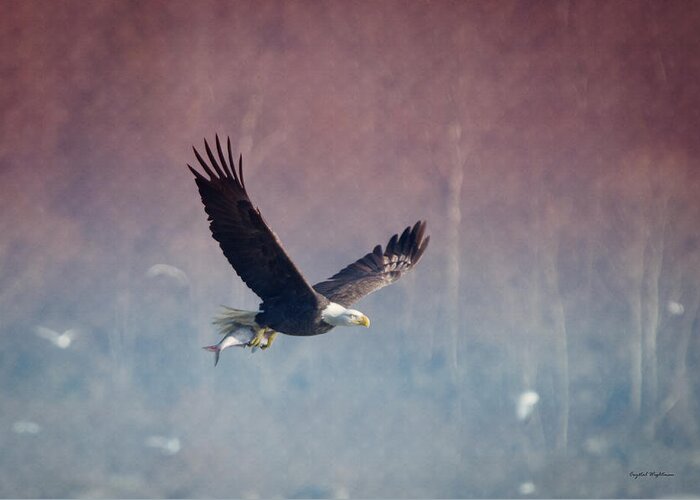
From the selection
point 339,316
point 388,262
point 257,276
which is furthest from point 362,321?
point 388,262

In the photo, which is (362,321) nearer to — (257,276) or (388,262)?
(257,276)

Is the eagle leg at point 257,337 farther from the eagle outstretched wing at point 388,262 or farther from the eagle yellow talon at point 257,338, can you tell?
the eagle outstretched wing at point 388,262

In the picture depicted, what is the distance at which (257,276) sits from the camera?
190 inches

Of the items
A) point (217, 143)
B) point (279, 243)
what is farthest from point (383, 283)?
point (217, 143)

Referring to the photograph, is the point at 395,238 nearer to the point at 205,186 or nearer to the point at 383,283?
the point at 383,283

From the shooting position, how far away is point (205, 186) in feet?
15.0

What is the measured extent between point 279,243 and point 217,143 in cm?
67

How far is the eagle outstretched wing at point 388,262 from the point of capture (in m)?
5.96

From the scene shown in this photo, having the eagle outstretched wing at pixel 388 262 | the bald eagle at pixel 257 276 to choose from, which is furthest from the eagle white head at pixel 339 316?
the eagle outstretched wing at pixel 388 262

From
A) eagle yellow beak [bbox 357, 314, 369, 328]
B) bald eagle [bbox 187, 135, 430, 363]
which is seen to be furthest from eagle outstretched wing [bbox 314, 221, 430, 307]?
eagle yellow beak [bbox 357, 314, 369, 328]

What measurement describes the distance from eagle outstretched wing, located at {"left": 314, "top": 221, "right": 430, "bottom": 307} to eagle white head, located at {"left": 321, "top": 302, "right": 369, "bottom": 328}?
3.28 feet

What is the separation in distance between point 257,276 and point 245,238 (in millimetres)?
285

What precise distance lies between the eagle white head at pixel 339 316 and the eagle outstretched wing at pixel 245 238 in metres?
0.10

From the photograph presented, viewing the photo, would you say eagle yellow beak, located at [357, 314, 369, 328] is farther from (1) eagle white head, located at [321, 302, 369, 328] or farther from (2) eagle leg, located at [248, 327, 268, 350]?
(2) eagle leg, located at [248, 327, 268, 350]
